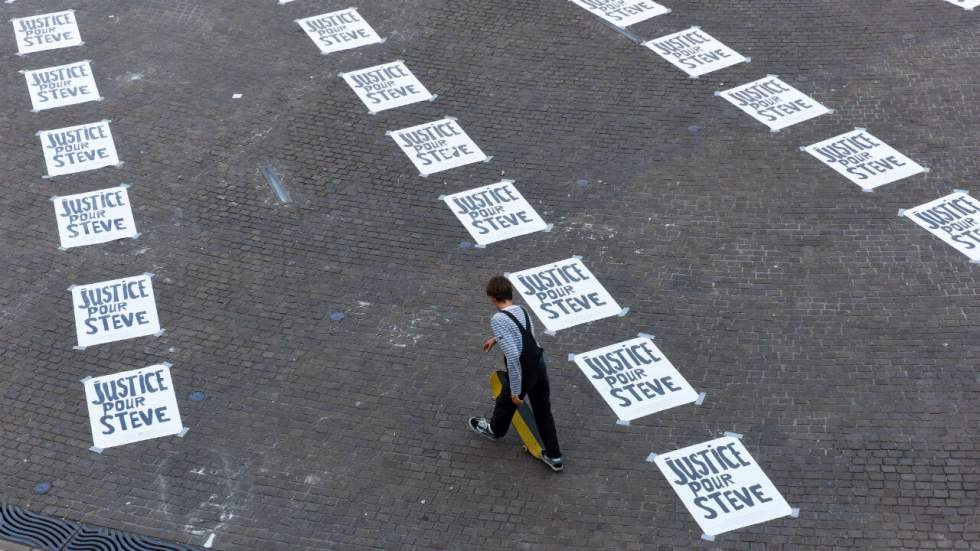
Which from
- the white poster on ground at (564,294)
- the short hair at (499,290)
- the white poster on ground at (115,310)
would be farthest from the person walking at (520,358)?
the white poster on ground at (115,310)

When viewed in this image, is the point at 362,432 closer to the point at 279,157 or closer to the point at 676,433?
the point at 676,433

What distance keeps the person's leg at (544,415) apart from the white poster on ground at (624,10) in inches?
333

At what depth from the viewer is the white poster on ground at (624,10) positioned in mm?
16609

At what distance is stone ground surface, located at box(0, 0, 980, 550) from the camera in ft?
31.9

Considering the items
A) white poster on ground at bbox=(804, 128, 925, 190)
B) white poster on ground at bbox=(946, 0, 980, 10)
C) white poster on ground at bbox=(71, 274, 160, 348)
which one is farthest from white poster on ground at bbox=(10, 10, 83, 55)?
white poster on ground at bbox=(946, 0, 980, 10)

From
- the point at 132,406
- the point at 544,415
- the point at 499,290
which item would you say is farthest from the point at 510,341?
the point at 132,406

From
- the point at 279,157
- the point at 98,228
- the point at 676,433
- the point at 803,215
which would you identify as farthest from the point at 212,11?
the point at 676,433

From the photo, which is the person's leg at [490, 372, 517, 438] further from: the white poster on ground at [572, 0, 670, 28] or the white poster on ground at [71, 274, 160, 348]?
the white poster on ground at [572, 0, 670, 28]

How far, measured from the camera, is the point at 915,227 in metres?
12.6

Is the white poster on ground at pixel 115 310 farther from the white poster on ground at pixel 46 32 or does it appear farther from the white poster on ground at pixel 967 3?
the white poster on ground at pixel 967 3

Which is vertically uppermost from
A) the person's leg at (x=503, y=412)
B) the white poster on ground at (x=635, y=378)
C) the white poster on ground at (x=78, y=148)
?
the person's leg at (x=503, y=412)

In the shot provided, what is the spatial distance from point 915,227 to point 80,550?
9114 mm

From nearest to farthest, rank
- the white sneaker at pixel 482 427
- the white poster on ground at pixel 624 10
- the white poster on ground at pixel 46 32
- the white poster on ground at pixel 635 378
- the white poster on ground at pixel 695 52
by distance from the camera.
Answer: the white sneaker at pixel 482 427, the white poster on ground at pixel 635 378, the white poster on ground at pixel 695 52, the white poster on ground at pixel 46 32, the white poster on ground at pixel 624 10

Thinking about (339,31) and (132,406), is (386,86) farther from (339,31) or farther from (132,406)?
(132,406)
